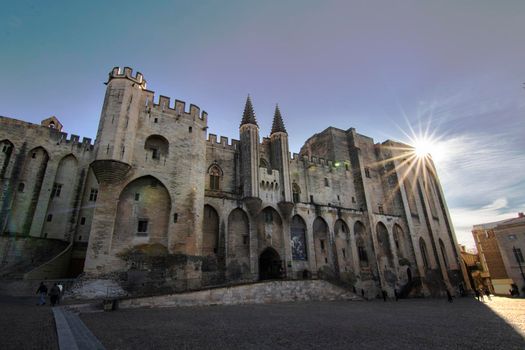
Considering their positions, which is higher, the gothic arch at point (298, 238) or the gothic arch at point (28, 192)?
the gothic arch at point (28, 192)

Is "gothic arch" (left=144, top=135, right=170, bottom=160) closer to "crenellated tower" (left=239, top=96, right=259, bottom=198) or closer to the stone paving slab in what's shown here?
"crenellated tower" (left=239, top=96, right=259, bottom=198)

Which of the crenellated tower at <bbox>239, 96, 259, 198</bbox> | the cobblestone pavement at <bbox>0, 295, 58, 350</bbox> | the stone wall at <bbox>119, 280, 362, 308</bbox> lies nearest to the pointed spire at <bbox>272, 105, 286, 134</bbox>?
the crenellated tower at <bbox>239, 96, 259, 198</bbox>

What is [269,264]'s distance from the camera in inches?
942

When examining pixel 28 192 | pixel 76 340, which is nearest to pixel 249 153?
pixel 28 192

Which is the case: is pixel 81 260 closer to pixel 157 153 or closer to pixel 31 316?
pixel 157 153

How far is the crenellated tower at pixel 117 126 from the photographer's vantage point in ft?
54.9

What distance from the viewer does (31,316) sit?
859 centimetres

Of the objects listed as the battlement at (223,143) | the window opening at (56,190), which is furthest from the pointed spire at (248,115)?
the window opening at (56,190)

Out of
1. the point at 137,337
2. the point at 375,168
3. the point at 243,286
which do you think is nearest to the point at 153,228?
the point at 243,286

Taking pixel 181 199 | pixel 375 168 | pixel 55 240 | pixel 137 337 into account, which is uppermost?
pixel 375 168

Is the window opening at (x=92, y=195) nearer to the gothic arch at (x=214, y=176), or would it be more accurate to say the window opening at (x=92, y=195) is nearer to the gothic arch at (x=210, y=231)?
the gothic arch at (x=214, y=176)

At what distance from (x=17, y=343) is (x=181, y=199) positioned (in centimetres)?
1359

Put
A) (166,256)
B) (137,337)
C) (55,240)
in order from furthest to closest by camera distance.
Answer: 1. (55,240)
2. (166,256)
3. (137,337)

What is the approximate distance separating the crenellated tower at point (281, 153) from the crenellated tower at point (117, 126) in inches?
504
